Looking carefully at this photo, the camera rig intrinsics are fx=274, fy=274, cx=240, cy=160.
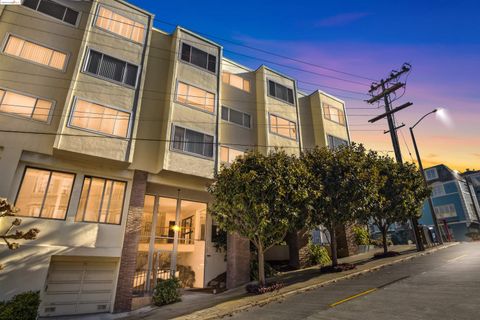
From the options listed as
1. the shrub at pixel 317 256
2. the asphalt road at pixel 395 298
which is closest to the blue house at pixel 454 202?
the shrub at pixel 317 256

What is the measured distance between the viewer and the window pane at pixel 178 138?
1839 centimetres

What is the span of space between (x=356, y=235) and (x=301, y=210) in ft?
46.5

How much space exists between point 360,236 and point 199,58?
865 inches

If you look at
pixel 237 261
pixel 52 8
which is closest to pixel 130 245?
pixel 237 261

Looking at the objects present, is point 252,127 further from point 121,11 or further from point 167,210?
point 121,11

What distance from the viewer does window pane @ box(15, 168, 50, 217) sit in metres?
14.2

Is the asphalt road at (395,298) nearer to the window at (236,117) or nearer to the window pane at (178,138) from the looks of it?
the window pane at (178,138)

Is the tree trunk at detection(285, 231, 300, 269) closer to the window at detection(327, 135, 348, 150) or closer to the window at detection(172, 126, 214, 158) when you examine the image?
the window at detection(172, 126, 214, 158)

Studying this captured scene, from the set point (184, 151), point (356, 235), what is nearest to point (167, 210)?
point (184, 151)

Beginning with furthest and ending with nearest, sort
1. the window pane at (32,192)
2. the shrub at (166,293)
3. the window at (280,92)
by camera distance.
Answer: the window at (280,92) < the shrub at (166,293) < the window pane at (32,192)

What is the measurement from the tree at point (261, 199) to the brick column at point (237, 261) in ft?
13.4

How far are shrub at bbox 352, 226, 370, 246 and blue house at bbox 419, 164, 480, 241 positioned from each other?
27.9m

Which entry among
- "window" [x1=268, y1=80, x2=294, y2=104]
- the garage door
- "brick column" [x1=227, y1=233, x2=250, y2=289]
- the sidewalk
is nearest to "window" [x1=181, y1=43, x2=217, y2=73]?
"window" [x1=268, y1=80, x2=294, y2=104]

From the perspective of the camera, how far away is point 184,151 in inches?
730
